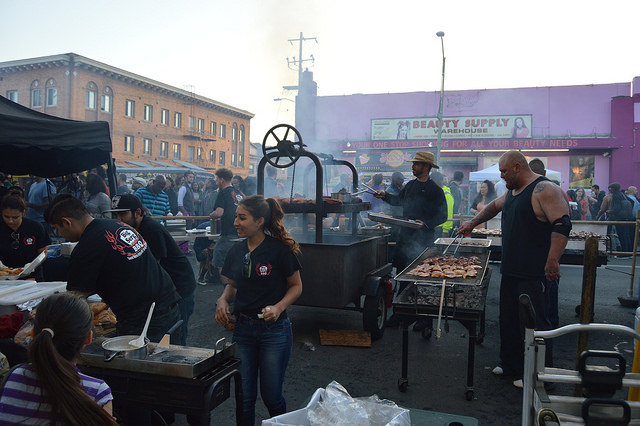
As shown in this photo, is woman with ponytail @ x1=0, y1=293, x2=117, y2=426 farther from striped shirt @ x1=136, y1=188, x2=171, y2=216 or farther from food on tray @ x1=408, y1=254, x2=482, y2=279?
striped shirt @ x1=136, y1=188, x2=171, y2=216

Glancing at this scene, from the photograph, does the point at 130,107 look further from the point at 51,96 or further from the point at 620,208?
the point at 620,208

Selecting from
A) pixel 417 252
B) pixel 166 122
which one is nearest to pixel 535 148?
pixel 417 252

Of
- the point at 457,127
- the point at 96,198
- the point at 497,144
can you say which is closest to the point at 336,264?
the point at 96,198

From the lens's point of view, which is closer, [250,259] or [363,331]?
[250,259]

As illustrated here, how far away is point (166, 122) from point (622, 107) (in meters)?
35.7

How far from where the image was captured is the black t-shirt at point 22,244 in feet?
17.0

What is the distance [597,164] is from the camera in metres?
24.8

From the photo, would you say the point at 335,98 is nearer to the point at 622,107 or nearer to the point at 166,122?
the point at 622,107

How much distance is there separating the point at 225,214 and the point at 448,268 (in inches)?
171

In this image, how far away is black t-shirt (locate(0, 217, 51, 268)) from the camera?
5184 mm

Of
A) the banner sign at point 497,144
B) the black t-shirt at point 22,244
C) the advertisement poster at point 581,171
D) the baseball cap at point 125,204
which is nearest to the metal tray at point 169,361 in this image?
the baseball cap at point 125,204

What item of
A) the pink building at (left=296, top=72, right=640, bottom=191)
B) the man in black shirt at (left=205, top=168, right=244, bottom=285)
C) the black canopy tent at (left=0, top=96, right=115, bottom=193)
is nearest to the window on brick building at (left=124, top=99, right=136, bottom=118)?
the pink building at (left=296, top=72, right=640, bottom=191)

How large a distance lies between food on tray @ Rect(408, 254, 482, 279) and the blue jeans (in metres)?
1.89

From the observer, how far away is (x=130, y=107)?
38.1 m
